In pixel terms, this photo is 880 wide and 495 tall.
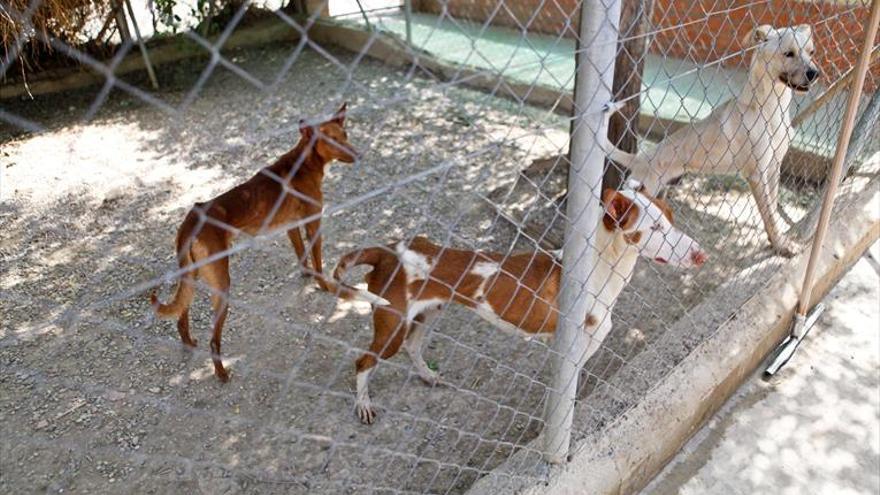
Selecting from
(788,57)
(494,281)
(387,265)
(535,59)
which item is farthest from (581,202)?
(535,59)

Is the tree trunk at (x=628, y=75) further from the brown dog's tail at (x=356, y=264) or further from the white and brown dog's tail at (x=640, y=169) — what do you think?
the brown dog's tail at (x=356, y=264)

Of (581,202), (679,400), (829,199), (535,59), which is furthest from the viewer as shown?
(535,59)

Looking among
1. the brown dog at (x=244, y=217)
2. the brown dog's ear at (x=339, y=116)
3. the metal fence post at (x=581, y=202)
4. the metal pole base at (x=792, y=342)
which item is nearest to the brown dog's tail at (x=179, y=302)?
the brown dog at (x=244, y=217)

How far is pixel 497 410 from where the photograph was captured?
8.73ft

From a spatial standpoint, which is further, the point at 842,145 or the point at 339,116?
the point at 339,116

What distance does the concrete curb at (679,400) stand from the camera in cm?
208

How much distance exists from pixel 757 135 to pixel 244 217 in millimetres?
2589

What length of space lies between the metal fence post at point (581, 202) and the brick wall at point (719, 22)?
2.08m

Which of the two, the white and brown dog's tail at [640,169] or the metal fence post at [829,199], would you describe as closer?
the metal fence post at [829,199]

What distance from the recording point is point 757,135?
342 centimetres

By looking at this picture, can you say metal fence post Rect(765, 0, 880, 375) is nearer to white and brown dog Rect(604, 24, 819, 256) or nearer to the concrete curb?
the concrete curb

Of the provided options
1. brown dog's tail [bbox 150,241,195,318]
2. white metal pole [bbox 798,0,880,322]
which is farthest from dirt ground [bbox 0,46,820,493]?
white metal pole [bbox 798,0,880,322]

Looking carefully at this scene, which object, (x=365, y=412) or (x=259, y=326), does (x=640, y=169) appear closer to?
(x=365, y=412)

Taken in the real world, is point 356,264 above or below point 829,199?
below
